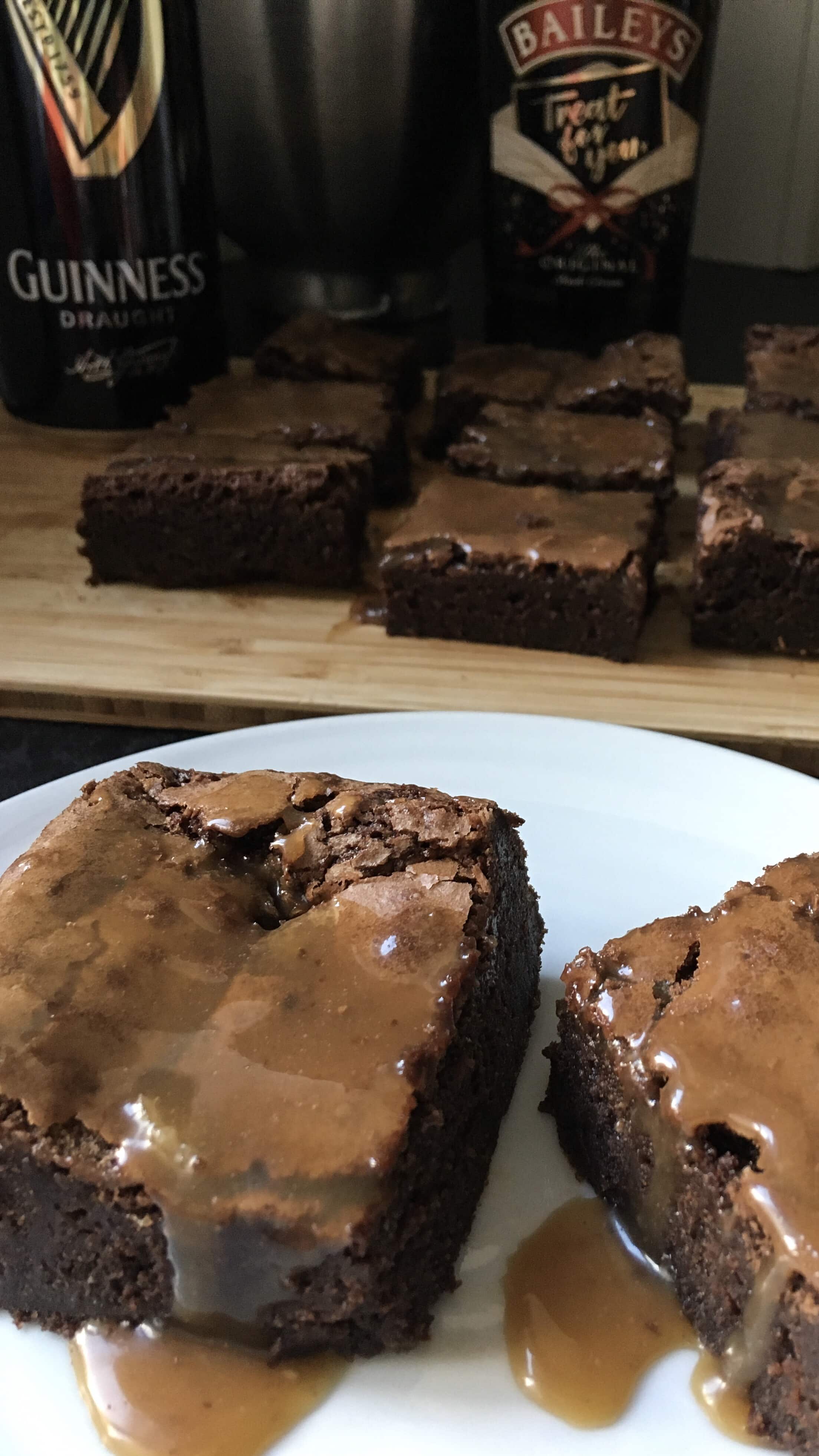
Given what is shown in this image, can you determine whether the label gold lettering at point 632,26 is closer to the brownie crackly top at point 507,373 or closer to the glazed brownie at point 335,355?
the brownie crackly top at point 507,373

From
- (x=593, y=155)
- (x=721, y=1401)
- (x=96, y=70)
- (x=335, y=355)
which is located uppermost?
(x=96, y=70)

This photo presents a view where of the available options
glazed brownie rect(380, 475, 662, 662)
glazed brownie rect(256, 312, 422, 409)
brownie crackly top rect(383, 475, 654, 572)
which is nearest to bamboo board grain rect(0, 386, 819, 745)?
glazed brownie rect(380, 475, 662, 662)

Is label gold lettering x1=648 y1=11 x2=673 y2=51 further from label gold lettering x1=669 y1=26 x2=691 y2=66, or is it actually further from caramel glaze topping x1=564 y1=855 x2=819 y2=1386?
caramel glaze topping x1=564 y1=855 x2=819 y2=1386

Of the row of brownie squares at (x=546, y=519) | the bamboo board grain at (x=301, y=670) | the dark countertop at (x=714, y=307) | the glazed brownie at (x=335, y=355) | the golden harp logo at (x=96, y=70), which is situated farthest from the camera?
the dark countertop at (x=714, y=307)

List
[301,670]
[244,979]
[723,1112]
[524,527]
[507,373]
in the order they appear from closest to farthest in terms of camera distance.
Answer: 1. [723,1112]
2. [244,979]
3. [301,670]
4. [524,527]
5. [507,373]

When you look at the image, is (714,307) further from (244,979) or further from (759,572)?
(244,979)

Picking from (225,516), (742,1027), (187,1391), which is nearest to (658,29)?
(225,516)

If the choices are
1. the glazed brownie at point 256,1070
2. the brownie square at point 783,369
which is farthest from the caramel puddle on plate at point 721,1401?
the brownie square at point 783,369
